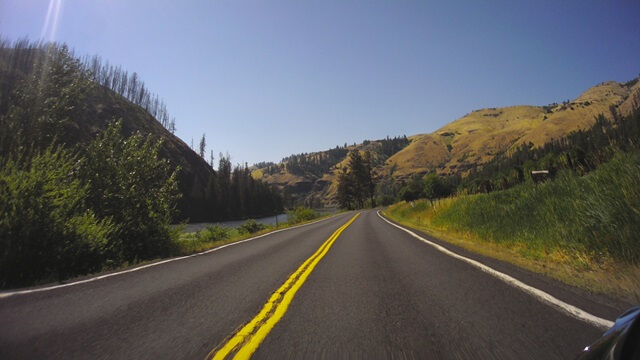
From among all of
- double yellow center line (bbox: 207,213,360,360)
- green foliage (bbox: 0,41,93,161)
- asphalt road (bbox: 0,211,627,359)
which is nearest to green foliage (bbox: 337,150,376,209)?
green foliage (bbox: 0,41,93,161)

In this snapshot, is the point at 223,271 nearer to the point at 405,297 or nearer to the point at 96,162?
the point at 405,297

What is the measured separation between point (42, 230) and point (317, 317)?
23.1 feet

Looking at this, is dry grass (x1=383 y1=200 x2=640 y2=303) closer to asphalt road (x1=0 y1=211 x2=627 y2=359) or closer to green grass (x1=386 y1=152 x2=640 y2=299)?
green grass (x1=386 y1=152 x2=640 y2=299)

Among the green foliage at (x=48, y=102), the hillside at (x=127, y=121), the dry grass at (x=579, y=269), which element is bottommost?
the dry grass at (x=579, y=269)

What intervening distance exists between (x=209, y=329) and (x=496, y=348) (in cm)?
295

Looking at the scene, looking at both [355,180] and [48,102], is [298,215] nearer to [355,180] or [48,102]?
[48,102]

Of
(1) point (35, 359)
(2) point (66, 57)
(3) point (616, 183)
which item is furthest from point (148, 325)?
(2) point (66, 57)

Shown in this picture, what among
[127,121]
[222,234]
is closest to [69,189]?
[222,234]

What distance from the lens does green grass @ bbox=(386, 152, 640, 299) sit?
18.7 ft

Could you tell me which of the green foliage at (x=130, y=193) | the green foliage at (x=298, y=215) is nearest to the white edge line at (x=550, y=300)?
the green foliage at (x=130, y=193)

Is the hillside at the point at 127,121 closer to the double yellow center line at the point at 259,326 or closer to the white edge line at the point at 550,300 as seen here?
the double yellow center line at the point at 259,326

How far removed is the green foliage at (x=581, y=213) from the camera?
6.00 meters

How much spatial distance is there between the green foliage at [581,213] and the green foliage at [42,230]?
11.3 meters

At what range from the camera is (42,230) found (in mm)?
7320
